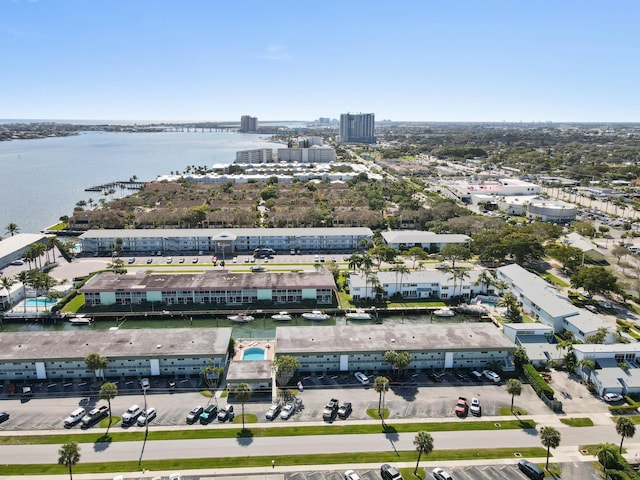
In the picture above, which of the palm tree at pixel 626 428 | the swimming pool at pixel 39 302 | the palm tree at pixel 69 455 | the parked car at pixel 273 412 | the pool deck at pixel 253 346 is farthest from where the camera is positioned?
the swimming pool at pixel 39 302

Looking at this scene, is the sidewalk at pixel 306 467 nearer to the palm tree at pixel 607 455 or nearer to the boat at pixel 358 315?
the palm tree at pixel 607 455

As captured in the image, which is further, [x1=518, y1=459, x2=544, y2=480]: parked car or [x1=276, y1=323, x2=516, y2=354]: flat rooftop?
[x1=276, y1=323, x2=516, y2=354]: flat rooftop

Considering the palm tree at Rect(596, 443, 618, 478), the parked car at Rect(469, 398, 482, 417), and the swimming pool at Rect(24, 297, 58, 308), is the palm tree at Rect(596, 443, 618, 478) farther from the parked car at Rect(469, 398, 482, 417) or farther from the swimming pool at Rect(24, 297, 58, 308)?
the swimming pool at Rect(24, 297, 58, 308)

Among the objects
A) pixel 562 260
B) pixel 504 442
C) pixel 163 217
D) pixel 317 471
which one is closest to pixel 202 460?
pixel 317 471

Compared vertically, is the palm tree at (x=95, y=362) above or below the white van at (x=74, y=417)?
above

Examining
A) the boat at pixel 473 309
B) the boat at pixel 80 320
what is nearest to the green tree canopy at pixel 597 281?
the boat at pixel 473 309

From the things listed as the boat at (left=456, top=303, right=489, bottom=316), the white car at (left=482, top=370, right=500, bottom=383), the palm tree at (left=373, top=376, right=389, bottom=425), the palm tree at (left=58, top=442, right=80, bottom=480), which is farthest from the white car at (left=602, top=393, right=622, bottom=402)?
the palm tree at (left=58, top=442, right=80, bottom=480)

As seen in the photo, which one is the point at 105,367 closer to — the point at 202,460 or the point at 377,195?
the point at 202,460

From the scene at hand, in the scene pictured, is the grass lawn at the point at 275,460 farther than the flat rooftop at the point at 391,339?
No

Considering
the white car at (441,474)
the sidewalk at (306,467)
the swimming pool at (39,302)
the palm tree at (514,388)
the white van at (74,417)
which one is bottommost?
the sidewalk at (306,467)
